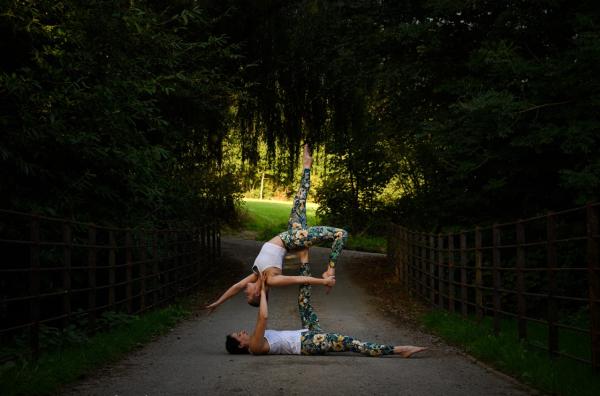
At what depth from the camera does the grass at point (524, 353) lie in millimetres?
6094

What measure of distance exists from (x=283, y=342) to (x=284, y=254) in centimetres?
99

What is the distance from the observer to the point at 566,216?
14.0m

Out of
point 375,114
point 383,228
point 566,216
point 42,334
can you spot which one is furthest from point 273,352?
point 383,228

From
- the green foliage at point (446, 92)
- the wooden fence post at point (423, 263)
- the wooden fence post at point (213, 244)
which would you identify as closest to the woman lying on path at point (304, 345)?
the green foliage at point (446, 92)

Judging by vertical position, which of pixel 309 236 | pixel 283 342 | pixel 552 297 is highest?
pixel 309 236

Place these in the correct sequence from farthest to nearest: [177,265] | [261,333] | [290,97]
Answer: [290,97] → [177,265] → [261,333]

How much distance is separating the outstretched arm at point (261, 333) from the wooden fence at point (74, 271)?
2.16 meters

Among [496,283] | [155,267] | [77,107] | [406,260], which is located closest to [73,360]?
[77,107]

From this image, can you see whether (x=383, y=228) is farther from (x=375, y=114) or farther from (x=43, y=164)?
(x=43, y=164)

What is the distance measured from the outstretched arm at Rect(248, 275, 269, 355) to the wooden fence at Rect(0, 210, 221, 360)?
2.16 m

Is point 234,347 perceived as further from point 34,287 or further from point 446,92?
point 446,92

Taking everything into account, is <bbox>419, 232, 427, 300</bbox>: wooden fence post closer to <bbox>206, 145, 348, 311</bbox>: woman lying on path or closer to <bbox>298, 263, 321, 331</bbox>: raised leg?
<bbox>298, 263, 321, 331</bbox>: raised leg

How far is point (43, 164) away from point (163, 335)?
294 centimetres

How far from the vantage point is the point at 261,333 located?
24.9 ft
